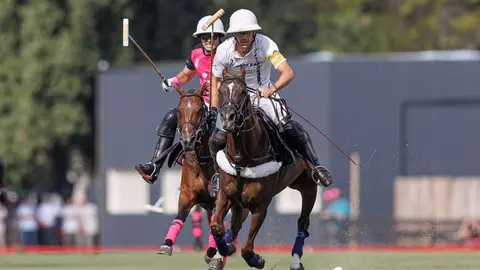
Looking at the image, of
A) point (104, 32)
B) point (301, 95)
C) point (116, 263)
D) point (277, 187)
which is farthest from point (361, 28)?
point (277, 187)

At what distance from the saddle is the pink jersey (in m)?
1.73

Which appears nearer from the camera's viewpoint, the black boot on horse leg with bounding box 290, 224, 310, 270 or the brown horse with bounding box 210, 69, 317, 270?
the brown horse with bounding box 210, 69, 317, 270

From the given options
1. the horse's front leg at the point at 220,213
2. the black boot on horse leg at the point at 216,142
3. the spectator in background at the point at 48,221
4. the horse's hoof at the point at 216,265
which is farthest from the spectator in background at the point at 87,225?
the black boot on horse leg at the point at 216,142

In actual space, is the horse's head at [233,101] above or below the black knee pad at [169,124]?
above

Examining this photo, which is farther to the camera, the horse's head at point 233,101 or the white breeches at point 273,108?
the white breeches at point 273,108

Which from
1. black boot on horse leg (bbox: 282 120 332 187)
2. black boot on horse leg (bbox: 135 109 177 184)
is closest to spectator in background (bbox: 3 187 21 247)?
black boot on horse leg (bbox: 135 109 177 184)

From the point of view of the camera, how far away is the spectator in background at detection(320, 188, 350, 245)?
30812mm

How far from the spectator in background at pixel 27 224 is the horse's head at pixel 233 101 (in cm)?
1939

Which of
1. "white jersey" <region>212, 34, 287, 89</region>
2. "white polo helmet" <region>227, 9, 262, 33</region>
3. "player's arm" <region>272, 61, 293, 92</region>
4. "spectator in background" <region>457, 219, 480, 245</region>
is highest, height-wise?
"white polo helmet" <region>227, 9, 262, 33</region>

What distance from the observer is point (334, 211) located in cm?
3142

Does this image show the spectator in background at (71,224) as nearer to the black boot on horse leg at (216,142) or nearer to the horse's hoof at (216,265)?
the horse's hoof at (216,265)

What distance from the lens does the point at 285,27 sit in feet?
160

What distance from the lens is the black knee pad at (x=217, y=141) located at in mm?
15164

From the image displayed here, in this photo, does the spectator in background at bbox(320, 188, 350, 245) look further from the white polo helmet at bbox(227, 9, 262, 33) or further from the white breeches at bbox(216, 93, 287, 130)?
the white polo helmet at bbox(227, 9, 262, 33)
